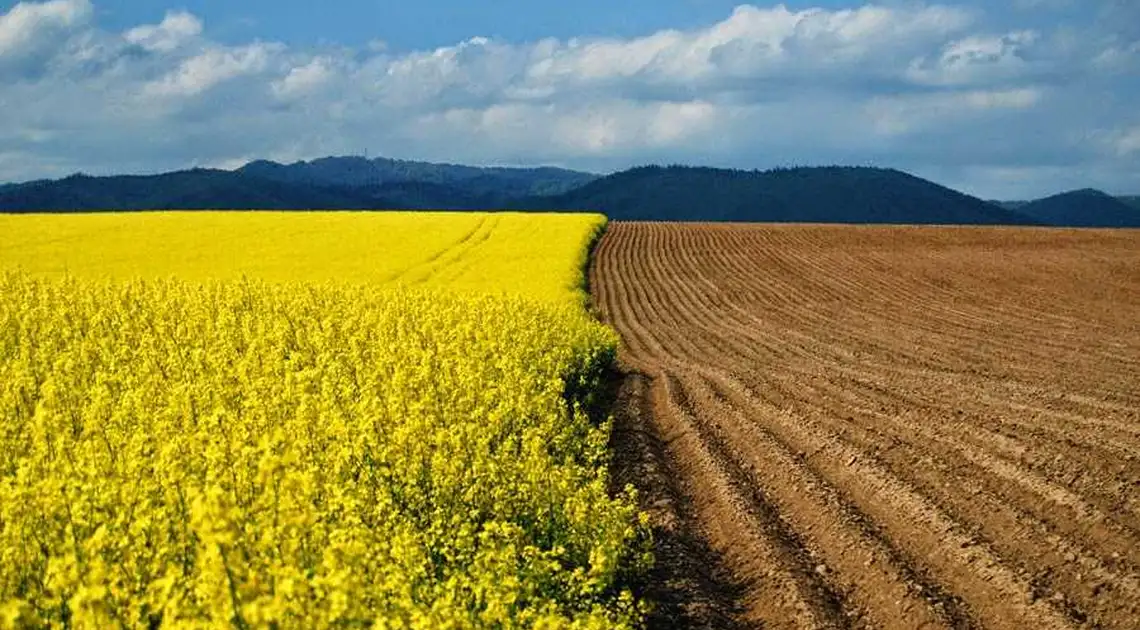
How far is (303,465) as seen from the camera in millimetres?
9344

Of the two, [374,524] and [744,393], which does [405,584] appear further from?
[744,393]

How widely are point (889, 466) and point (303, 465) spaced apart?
851cm

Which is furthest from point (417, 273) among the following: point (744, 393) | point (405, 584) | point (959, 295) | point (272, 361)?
point (405, 584)

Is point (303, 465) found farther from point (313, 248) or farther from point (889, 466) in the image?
point (313, 248)

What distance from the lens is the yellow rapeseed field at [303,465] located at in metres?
6.06

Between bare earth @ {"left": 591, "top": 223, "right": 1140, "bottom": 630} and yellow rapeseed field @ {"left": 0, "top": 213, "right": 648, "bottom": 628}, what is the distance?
1220 mm

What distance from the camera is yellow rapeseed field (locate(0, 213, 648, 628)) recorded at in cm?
606

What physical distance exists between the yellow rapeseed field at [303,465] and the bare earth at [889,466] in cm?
122

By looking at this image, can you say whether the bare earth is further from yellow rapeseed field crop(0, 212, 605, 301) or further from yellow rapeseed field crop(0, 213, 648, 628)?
yellow rapeseed field crop(0, 212, 605, 301)

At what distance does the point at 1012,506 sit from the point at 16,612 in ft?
36.0

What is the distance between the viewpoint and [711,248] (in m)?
62.2

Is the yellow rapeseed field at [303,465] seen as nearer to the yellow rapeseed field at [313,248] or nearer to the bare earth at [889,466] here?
the bare earth at [889,466]

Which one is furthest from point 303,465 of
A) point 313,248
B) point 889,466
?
point 313,248

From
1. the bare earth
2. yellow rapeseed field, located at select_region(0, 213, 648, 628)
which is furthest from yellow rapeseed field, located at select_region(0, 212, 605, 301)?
yellow rapeseed field, located at select_region(0, 213, 648, 628)
